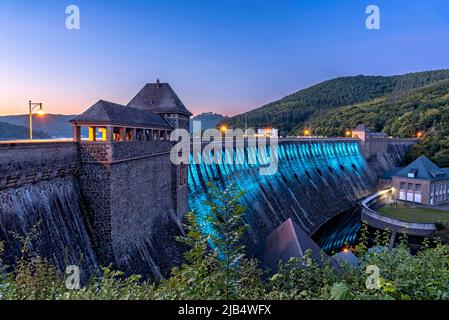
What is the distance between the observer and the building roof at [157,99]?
21.7 metres

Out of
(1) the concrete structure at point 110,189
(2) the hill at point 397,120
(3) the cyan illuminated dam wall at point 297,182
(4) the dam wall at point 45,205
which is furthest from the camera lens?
(2) the hill at point 397,120

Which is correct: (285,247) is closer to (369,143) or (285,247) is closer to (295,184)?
(295,184)

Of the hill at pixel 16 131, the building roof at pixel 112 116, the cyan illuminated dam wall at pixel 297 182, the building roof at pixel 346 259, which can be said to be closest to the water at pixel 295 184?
the cyan illuminated dam wall at pixel 297 182

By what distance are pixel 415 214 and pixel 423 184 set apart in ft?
23.8

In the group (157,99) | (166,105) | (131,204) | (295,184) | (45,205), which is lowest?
(295,184)

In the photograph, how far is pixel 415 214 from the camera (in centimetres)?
4219

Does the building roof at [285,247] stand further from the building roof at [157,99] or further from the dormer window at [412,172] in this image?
the dormer window at [412,172]

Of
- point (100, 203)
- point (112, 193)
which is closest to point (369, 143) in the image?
point (112, 193)

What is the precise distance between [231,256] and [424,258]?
5.13 m

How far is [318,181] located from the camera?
46719mm

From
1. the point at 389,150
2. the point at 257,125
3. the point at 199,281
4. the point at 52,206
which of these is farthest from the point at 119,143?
the point at 257,125

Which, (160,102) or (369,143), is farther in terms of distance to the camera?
(369,143)

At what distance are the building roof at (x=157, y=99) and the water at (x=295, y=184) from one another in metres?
6.70

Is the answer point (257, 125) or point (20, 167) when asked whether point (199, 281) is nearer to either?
point (20, 167)
